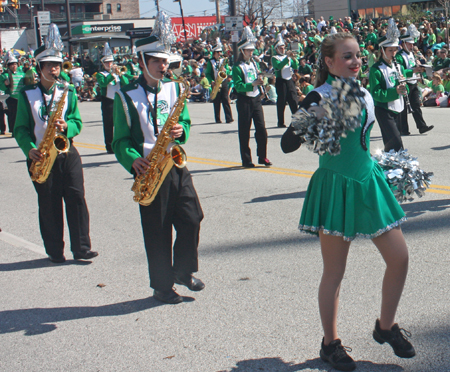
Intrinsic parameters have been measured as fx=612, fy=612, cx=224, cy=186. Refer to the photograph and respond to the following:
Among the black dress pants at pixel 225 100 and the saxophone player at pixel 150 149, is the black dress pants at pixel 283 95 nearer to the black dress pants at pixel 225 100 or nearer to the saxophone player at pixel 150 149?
the black dress pants at pixel 225 100

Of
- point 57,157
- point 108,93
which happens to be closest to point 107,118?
point 108,93

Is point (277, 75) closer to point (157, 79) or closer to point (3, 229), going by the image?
point (3, 229)

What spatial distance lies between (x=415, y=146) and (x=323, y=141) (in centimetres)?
849

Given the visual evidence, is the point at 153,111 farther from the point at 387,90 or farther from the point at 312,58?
the point at 312,58

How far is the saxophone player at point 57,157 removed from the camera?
5730 mm

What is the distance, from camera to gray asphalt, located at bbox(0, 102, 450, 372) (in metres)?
3.82

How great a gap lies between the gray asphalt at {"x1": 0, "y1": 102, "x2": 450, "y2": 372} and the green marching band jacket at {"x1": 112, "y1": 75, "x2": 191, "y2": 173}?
1198 millimetres

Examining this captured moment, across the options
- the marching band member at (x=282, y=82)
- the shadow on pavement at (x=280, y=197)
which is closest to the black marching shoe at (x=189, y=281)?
the shadow on pavement at (x=280, y=197)

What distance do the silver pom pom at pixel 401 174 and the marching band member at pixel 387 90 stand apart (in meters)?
3.50

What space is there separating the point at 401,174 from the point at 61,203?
3491mm

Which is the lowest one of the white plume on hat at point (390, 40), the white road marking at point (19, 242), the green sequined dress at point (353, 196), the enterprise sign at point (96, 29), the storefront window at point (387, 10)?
the white road marking at point (19, 242)

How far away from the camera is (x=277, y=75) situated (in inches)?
598

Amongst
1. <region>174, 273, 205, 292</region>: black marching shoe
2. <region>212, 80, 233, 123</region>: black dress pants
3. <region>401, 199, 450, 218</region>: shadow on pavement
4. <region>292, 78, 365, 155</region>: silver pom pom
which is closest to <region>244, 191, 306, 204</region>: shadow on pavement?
<region>401, 199, 450, 218</region>: shadow on pavement

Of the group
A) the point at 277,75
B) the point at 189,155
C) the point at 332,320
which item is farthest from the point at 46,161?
the point at 277,75
